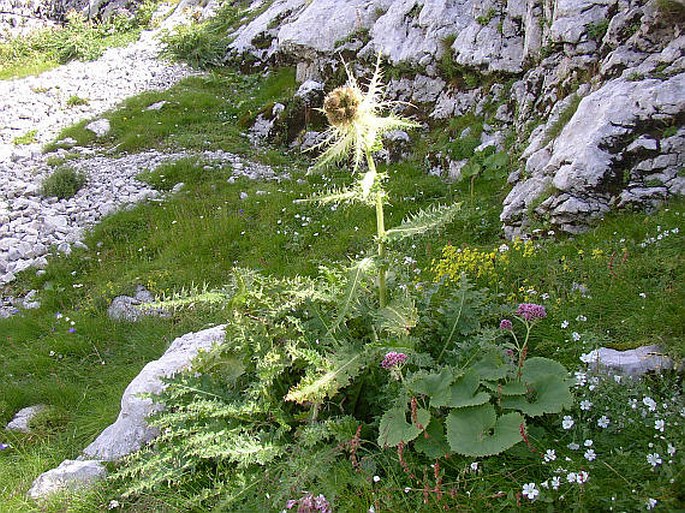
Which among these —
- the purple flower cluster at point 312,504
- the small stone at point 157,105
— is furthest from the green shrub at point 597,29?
the small stone at point 157,105

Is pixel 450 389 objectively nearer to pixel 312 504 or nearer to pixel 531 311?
pixel 531 311

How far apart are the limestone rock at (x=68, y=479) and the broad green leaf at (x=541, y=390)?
270cm

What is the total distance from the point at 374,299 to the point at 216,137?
9.28m

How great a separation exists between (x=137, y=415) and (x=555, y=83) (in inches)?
264

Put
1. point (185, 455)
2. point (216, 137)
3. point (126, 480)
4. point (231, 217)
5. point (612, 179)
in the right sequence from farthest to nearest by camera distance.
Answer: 1. point (216, 137)
2. point (231, 217)
3. point (612, 179)
4. point (126, 480)
5. point (185, 455)

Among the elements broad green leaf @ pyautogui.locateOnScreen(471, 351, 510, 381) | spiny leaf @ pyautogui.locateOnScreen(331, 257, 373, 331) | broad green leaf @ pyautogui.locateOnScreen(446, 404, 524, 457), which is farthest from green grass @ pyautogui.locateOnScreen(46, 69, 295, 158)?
broad green leaf @ pyautogui.locateOnScreen(446, 404, 524, 457)

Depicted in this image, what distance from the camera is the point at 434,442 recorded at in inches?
106

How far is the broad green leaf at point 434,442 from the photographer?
8.56 ft

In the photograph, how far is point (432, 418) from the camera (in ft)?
9.11

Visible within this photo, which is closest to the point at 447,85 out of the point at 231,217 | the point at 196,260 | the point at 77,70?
the point at 231,217

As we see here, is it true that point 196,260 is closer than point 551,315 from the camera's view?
No

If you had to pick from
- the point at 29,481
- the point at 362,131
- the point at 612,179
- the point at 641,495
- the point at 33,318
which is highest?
the point at 362,131

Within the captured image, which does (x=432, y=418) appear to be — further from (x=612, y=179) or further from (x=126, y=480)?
(x=612, y=179)

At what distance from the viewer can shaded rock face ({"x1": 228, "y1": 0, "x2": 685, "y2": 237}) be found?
5.37 metres
